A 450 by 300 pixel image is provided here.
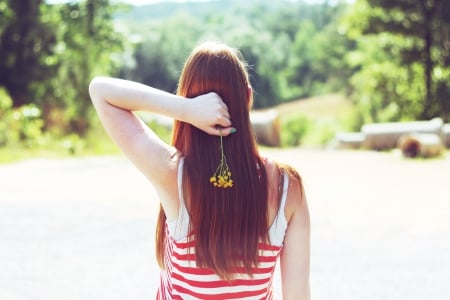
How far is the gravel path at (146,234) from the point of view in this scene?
144 inches

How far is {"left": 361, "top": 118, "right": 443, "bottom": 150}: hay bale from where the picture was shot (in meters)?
11.3

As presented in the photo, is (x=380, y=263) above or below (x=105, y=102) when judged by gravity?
below

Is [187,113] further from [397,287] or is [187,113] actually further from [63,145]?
[63,145]

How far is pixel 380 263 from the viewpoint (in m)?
4.05

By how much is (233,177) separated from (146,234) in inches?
141

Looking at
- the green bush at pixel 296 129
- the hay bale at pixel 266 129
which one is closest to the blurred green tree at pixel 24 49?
the hay bale at pixel 266 129

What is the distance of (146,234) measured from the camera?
4.92 meters

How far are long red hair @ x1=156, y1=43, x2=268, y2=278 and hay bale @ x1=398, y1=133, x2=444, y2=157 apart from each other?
8.36m

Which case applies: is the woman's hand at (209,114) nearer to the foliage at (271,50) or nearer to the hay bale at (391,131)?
the hay bale at (391,131)

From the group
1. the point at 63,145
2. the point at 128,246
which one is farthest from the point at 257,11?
the point at 128,246

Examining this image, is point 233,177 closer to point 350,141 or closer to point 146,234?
point 146,234

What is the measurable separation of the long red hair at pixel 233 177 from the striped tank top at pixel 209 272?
0.03 m

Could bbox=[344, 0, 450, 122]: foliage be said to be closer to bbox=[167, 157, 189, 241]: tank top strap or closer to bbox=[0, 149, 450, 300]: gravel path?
bbox=[0, 149, 450, 300]: gravel path

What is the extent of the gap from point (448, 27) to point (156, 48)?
38.5 metres
